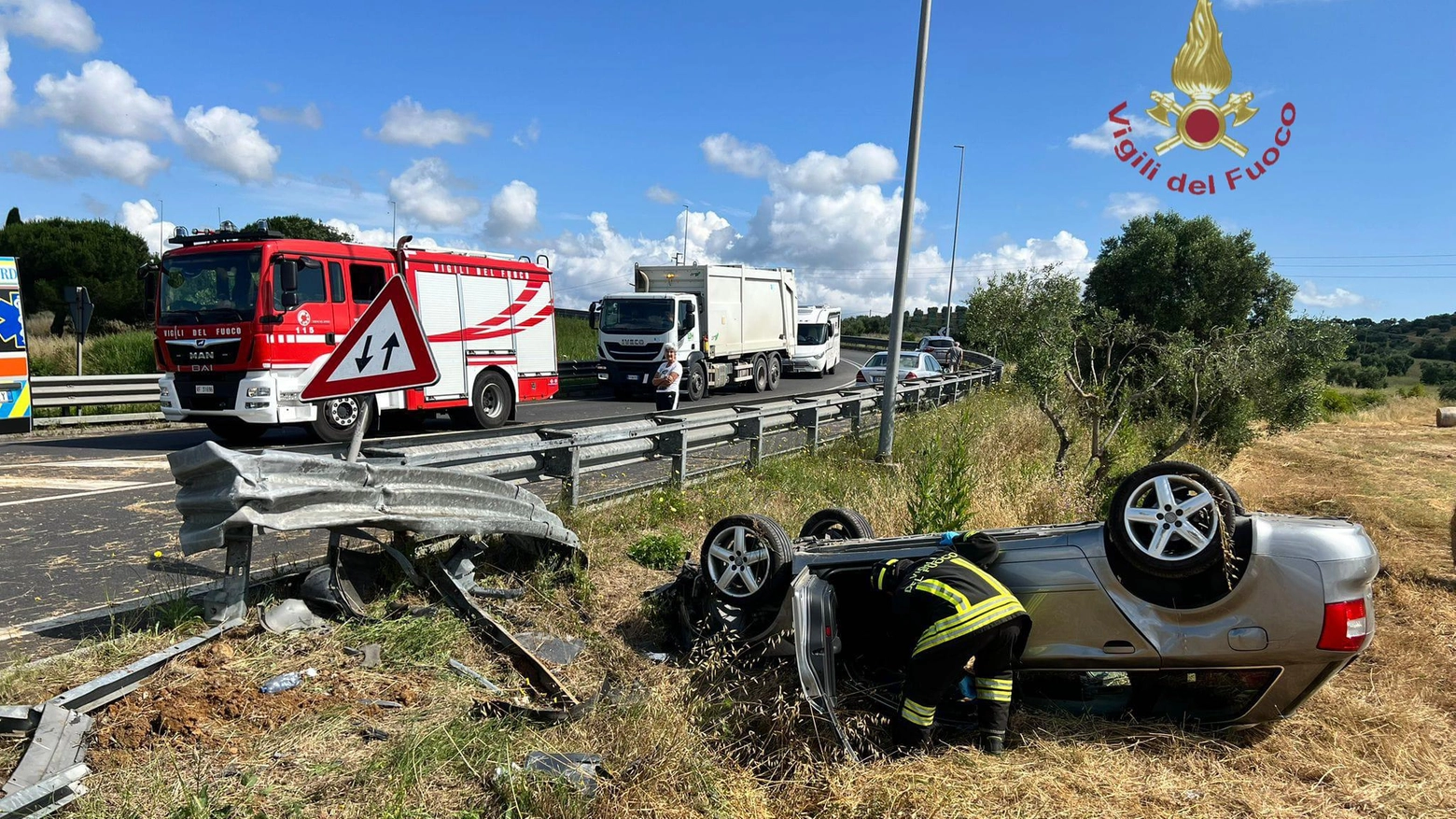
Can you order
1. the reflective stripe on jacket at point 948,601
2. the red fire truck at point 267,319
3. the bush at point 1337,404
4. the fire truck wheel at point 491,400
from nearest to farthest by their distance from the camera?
the reflective stripe on jacket at point 948,601
the red fire truck at point 267,319
the fire truck wheel at point 491,400
the bush at point 1337,404

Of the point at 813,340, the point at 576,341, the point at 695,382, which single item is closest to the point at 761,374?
the point at 695,382

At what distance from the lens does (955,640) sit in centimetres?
343

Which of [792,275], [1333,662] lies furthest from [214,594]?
[792,275]

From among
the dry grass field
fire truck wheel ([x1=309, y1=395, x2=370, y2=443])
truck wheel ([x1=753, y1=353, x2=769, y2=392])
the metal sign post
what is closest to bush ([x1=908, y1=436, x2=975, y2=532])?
the dry grass field

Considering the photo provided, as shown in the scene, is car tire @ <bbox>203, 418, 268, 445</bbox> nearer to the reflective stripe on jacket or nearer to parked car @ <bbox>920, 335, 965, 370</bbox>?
the reflective stripe on jacket

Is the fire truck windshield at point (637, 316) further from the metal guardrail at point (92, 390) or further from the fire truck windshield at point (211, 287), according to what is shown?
the fire truck windshield at point (211, 287)

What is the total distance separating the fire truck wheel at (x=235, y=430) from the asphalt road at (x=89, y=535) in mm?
605

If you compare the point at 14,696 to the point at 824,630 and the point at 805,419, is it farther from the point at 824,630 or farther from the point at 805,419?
the point at 805,419

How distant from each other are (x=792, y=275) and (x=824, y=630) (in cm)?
2597

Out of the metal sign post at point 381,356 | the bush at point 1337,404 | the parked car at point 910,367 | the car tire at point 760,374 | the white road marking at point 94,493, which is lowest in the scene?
the bush at point 1337,404

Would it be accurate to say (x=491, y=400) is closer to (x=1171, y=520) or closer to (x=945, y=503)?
(x=945, y=503)

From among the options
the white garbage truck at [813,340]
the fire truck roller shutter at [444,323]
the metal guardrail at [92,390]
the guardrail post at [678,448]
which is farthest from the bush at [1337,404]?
the metal guardrail at [92,390]

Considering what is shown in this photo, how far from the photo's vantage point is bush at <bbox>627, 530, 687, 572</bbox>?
20.0ft

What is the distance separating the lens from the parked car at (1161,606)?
11.2ft
